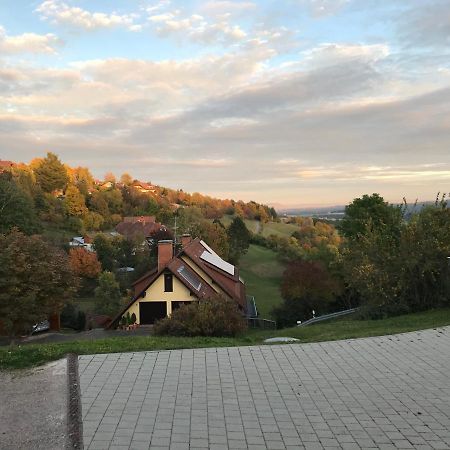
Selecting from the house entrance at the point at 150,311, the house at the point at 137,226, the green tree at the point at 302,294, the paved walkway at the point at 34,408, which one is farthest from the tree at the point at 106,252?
the paved walkway at the point at 34,408

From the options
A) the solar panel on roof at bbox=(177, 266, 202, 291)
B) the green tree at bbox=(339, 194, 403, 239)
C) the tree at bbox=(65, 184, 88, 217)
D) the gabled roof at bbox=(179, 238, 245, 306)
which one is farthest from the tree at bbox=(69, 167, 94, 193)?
the solar panel on roof at bbox=(177, 266, 202, 291)

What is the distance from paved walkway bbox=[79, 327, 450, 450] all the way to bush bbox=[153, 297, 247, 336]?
145 inches

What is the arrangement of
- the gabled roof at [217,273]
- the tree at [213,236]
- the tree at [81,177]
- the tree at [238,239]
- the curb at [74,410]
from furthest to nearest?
1. the tree at [81,177]
2. the tree at [238,239]
3. the tree at [213,236]
4. the gabled roof at [217,273]
5. the curb at [74,410]

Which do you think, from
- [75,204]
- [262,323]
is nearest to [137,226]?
[75,204]

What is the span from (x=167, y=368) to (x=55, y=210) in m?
70.8

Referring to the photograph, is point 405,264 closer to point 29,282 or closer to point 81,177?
point 29,282

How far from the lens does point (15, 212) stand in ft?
163

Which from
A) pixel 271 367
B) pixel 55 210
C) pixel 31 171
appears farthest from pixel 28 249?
pixel 31 171

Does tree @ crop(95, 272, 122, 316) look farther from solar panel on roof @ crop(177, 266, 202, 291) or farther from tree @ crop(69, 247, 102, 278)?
tree @ crop(69, 247, 102, 278)

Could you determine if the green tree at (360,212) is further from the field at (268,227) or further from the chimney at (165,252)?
Result: the field at (268,227)

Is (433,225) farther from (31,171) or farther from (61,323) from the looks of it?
(31,171)

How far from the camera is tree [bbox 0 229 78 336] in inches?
771

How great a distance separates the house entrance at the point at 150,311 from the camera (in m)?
24.8

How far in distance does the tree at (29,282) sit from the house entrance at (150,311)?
171 inches
